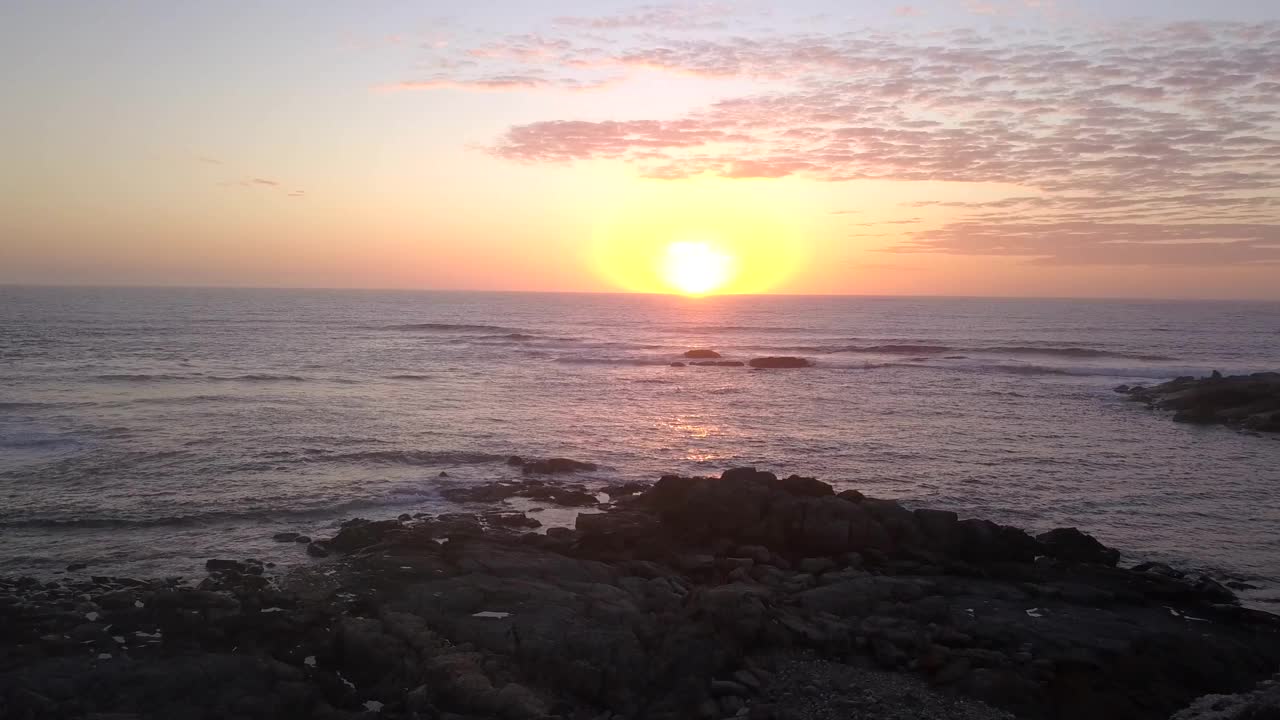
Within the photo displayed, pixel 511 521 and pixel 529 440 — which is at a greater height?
pixel 529 440

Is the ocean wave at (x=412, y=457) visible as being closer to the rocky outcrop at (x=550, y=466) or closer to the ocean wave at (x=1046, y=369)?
the rocky outcrop at (x=550, y=466)

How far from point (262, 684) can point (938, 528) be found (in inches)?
618

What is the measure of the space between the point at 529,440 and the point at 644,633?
20843mm

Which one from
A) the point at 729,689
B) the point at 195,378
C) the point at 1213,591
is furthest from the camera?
the point at 195,378

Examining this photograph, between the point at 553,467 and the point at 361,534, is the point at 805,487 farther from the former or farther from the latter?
the point at 361,534

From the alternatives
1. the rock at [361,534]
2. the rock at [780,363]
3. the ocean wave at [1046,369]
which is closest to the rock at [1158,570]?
the rock at [361,534]

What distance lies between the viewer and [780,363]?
226 ft

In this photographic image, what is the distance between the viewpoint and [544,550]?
1972 cm

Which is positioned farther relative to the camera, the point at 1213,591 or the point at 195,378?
the point at 195,378

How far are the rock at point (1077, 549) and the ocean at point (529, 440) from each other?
1098mm

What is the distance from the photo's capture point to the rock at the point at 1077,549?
20.0m

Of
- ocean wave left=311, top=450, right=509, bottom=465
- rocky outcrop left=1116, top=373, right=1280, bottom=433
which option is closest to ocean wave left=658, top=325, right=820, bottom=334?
rocky outcrop left=1116, top=373, right=1280, bottom=433

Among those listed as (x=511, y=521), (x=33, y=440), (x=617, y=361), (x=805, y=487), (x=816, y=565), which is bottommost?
(x=511, y=521)

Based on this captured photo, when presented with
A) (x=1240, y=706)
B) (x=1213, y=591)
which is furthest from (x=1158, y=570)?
(x=1240, y=706)
